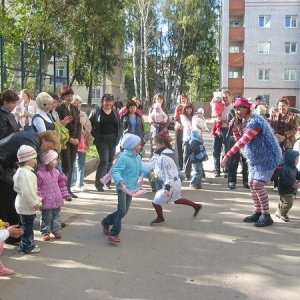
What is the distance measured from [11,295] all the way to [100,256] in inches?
49.0

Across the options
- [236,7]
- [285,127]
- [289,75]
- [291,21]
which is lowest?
[285,127]

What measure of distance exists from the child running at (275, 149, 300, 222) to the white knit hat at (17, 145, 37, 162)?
11.6 ft

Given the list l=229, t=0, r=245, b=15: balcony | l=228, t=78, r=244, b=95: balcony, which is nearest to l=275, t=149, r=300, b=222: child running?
l=228, t=78, r=244, b=95: balcony

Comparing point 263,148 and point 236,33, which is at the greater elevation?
point 236,33

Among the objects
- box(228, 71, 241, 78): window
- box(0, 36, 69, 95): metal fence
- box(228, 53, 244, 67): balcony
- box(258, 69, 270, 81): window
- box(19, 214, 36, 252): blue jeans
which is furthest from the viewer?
box(228, 71, 241, 78): window

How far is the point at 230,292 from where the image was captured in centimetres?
393

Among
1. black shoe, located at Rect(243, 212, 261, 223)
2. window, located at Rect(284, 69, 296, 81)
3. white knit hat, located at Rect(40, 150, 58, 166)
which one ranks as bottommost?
black shoe, located at Rect(243, 212, 261, 223)

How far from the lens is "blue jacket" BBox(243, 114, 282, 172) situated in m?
6.07

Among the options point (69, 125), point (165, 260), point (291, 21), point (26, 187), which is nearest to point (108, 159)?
point (69, 125)

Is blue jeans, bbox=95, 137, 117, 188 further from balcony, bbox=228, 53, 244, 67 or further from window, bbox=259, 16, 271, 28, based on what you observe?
window, bbox=259, 16, 271, 28

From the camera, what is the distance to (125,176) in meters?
5.47

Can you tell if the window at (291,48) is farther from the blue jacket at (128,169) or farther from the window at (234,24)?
the blue jacket at (128,169)

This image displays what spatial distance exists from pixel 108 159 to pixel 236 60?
39782 millimetres

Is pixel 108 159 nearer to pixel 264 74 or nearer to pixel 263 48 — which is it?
pixel 264 74
